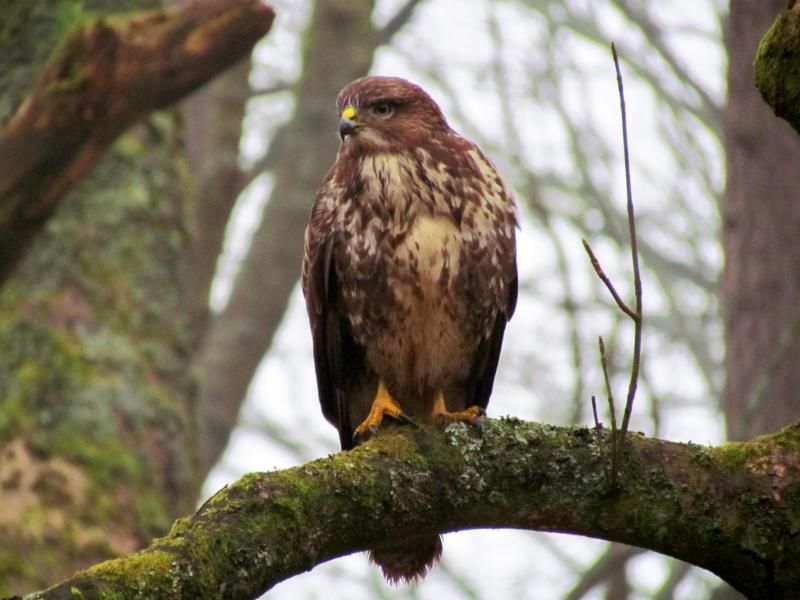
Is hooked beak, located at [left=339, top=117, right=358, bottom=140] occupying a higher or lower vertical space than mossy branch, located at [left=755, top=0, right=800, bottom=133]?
higher

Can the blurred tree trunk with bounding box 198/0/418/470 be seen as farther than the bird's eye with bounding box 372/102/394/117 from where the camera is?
Yes

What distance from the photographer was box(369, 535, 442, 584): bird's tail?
3.99m

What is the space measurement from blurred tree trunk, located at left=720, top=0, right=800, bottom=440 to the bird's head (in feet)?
7.61

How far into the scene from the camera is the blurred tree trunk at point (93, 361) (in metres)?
5.69

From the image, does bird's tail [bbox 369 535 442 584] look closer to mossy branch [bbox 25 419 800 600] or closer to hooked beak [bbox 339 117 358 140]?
mossy branch [bbox 25 419 800 600]

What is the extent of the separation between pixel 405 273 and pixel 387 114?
857mm

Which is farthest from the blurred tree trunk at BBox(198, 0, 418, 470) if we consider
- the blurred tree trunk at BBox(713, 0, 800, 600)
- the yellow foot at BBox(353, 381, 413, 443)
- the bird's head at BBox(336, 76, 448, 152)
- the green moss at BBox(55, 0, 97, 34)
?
the yellow foot at BBox(353, 381, 413, 443)

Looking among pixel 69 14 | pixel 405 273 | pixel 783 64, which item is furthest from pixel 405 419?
pixel 69 14

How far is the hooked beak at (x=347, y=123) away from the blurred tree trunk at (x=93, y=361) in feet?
2.49

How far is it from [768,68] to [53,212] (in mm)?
3010

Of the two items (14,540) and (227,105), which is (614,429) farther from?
(227,105)

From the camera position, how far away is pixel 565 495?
3207 mm

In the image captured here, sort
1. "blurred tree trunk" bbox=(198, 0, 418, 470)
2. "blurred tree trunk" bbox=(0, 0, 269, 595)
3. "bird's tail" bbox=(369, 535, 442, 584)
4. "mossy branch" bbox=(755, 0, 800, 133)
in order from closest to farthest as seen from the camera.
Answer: "mossy branch" bbox=(755, 0, 800, 133) → "bird's tail" bbox=(369, 535, 442, 584) → "blurred tree trunk" bbox=(0, 0, 269, 595) → "blurred tree trunk" bbox=(198, 0, 418, 470)

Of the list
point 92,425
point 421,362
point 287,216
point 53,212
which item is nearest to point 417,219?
point 421,362
